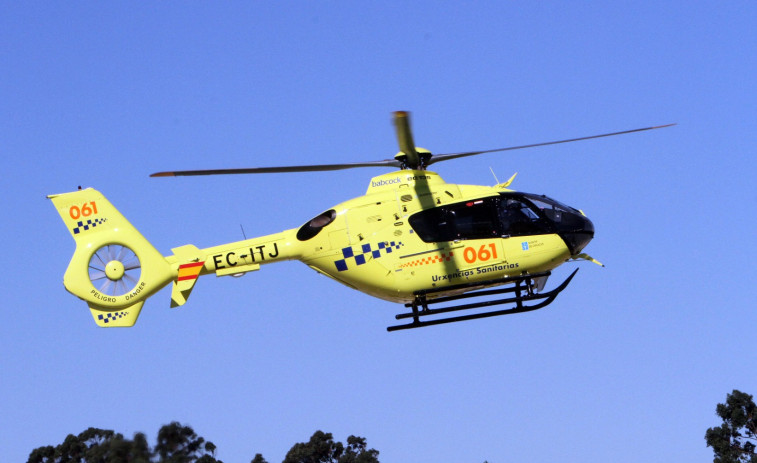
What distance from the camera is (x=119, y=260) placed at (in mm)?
27625

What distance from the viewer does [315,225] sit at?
88.7 feet

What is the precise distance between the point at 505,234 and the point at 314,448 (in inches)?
1671

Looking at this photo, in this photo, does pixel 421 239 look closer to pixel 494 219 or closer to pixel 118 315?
pixel 494 219

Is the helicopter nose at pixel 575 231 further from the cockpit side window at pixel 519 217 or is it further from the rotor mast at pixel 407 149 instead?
the rotor mast at pixel 407 149

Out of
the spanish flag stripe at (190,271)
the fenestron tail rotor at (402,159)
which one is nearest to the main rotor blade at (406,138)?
the fenestron tail rotor at (402,159)

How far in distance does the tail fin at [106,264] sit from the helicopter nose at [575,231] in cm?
902

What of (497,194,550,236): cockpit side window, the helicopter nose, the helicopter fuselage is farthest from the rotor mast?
the helicopter nose

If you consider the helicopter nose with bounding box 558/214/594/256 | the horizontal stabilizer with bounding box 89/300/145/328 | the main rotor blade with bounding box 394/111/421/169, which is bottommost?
the helicopter nose with bounding box 558/214/594/256

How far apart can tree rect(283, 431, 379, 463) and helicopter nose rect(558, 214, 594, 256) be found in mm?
41250

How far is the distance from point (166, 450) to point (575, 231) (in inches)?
410

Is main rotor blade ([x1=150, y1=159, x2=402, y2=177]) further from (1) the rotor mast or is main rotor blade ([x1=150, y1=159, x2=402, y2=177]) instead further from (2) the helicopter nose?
(2) the helicopter nose

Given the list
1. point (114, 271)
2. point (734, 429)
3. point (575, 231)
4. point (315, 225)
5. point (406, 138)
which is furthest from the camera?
point (734, 429)

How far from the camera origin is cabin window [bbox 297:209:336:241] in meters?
27.0

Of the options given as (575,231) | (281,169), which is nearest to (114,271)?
(281,169)
